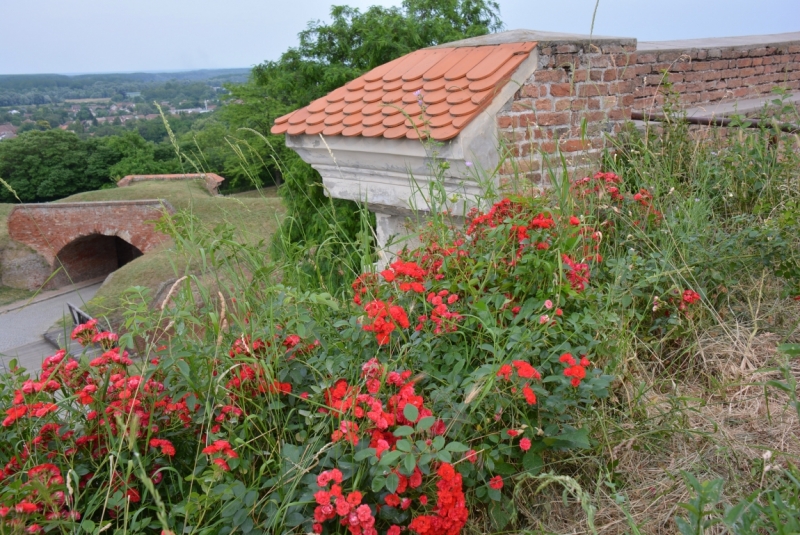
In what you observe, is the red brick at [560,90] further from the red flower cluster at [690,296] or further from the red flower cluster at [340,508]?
the red flower cluster at [340,508]

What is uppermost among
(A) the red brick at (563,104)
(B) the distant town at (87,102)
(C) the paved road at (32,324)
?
(A) the red brick at (563,104)

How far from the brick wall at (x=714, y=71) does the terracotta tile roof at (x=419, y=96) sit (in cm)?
240

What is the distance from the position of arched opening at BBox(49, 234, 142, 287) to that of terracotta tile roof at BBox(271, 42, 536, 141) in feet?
86.4

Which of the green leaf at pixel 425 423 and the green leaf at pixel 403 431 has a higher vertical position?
the green leaf at pixel 403 431

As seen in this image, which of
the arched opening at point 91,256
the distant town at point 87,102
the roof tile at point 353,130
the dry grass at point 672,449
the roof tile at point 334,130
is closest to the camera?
the dry grass at point 672,449

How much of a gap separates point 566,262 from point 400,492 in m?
1.03

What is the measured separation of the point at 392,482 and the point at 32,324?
30.2m

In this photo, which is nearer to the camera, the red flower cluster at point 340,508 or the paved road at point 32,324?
the red flower cluster at point 340,508

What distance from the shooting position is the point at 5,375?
5.90ft

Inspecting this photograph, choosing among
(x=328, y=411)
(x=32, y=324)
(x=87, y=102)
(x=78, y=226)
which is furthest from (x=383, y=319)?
(x=87, y=102)

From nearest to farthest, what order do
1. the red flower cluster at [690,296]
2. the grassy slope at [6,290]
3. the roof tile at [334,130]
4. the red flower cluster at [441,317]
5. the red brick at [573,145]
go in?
the red flower cluster at [441,317]
the red flower cluster at [690,296]
the red brick at [573,145]
the roof tile at [334,130]
the grassy slope at [6,290]

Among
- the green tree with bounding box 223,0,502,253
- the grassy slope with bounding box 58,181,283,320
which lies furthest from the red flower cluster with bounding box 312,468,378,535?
the green tree with bounding box 223,0,502,253

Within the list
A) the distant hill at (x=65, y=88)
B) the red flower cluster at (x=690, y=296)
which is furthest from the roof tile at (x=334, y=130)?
the distant hill at (x=65, y=88)

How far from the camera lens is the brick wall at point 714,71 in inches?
229
